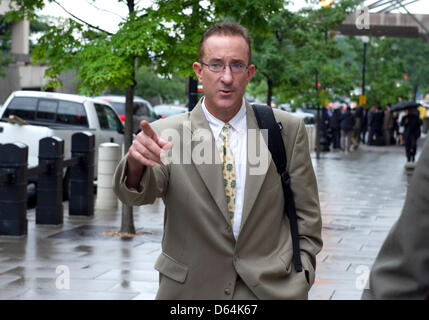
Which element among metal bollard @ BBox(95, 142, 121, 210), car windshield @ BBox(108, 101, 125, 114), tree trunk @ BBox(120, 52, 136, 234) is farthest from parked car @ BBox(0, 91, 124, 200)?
car windshield @ BBox(108, 101, 125, 114)

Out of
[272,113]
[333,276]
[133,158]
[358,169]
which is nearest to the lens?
[133,158]

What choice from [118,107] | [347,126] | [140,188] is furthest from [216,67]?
[347,126]

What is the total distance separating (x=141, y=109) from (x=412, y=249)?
97.2ft

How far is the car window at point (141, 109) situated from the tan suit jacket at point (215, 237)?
27.3 meters

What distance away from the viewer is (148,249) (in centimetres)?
1029

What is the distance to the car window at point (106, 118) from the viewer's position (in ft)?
58.0

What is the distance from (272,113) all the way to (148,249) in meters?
6.96

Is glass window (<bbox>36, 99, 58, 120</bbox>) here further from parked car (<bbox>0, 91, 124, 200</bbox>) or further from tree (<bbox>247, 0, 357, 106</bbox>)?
tree (<bbox>247, 0, 357, 106</bbox>)

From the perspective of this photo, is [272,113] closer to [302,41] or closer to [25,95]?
[25,95]

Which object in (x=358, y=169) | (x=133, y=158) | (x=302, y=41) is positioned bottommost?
(x=358, y=169)

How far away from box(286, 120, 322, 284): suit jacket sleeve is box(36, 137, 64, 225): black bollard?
9.09 metres

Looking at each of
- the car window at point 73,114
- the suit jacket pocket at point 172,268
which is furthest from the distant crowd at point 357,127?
the suit jacket pocket at point 172,268
